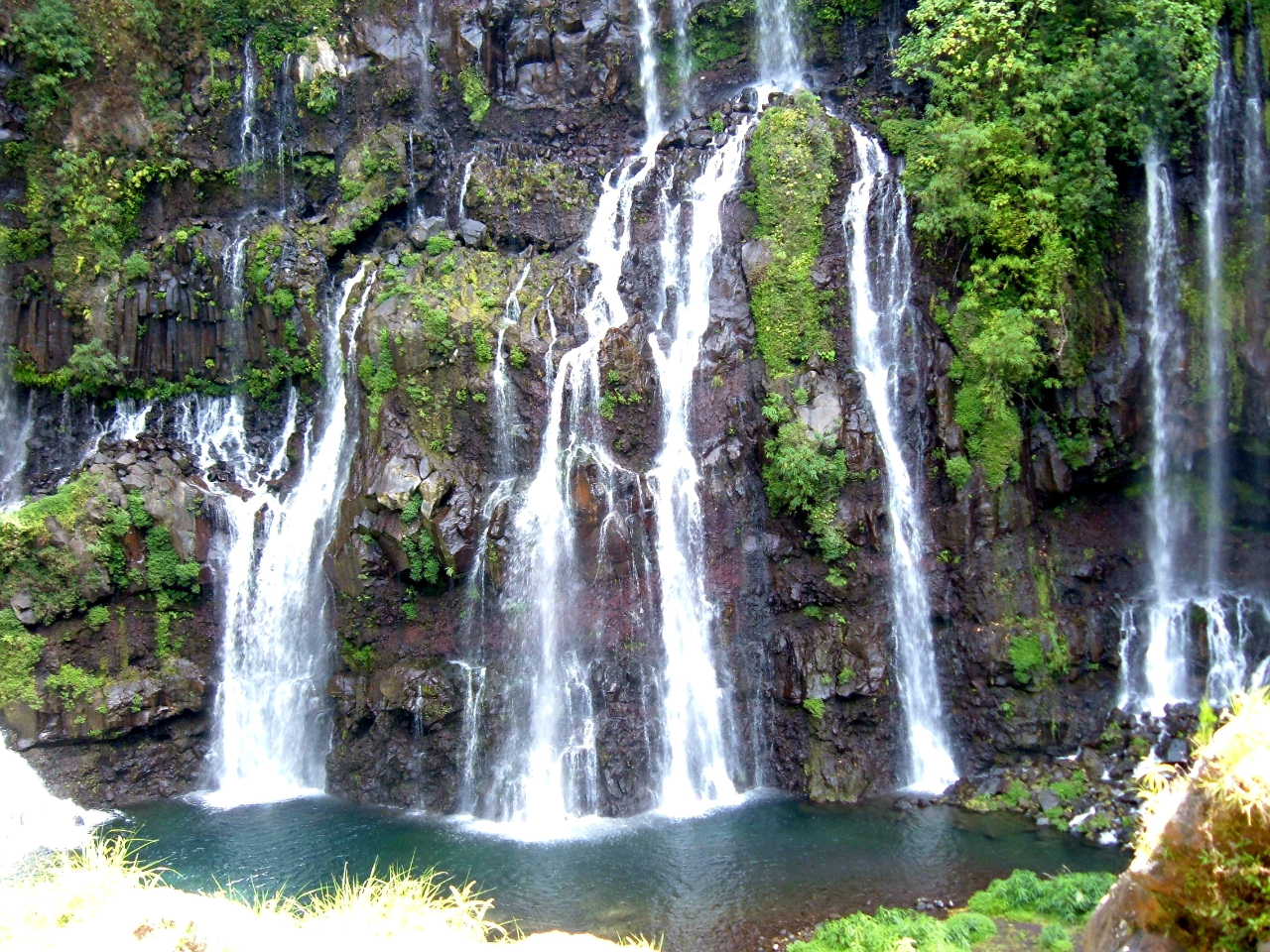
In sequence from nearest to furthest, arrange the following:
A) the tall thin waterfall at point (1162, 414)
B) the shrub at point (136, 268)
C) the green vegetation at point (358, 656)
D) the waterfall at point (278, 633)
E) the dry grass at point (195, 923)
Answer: the dry grass at point (195, 923) < the tall thin waterfall at point (1162, 414) < the green vegetation at point (358, 656) < the waterfall at point (278, 633) < the shrub at point (136, 268)

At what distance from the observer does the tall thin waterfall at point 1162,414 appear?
18.2 metres

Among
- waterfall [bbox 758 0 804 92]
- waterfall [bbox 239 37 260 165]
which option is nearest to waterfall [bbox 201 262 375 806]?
waterfall [bbox 239 37 260 165]

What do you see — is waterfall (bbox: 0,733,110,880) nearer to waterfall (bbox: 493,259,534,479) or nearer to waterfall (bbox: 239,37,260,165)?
waterfall (bbox: 493,259,534,479)

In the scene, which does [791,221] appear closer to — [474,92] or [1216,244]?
[1216,244]

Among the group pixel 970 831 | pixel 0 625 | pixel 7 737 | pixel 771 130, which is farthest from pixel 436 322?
pixel 970 831

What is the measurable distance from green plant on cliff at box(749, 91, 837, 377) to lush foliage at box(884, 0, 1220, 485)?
2.21 m

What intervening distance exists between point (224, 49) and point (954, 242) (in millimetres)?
17854

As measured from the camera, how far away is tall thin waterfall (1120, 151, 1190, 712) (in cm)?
1823

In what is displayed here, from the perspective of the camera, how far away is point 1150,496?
19.0 m

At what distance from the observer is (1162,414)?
18625mm

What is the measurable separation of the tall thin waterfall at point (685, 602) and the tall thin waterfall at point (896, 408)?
309 cm

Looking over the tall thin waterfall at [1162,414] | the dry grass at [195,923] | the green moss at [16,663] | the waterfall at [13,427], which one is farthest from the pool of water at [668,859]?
the waterfall at [13,427]

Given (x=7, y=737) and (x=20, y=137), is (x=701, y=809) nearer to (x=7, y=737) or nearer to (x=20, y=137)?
(x=7, y=737)

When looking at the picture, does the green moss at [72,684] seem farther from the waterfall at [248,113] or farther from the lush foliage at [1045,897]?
the lush foliage at [1045,897]
